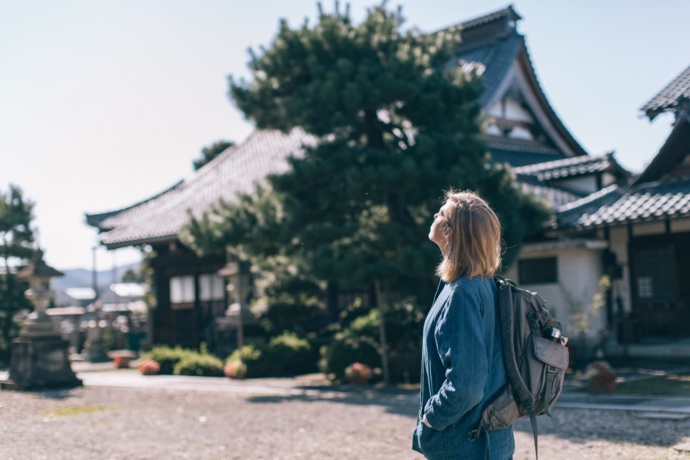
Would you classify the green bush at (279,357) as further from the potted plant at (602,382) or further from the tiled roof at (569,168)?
the potted plant at (602,382)

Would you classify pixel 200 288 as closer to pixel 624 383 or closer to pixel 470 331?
pixel 624 383

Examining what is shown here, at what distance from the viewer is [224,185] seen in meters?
20.4

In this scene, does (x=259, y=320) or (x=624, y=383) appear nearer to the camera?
(x=624, y=383)

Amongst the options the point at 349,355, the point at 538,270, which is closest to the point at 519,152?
the point at 538,270

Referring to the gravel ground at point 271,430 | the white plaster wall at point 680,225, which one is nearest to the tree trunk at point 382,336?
the gravel ground at point 271,430

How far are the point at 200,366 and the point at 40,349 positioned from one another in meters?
3.22

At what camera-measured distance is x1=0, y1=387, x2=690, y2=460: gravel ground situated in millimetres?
7113

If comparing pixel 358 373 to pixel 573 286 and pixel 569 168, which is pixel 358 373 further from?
pixel 569 168

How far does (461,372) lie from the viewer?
2713 millimetres

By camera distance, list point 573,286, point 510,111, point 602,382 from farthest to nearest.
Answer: point 510,111, point 573,286, point 602,382

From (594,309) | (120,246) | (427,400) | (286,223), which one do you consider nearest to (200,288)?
(120,246)

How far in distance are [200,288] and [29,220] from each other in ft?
16.0

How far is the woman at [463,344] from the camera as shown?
2.74 meters

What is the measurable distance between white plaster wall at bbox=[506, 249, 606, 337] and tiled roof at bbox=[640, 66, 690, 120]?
9.12 ft
